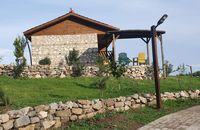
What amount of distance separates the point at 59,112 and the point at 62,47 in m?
17.3

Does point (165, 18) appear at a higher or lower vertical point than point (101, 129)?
higher

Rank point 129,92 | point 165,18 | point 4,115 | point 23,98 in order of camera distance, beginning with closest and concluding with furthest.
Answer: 1. point 4,115
2. point 23,98
3. point 165,18
4. point 129,92

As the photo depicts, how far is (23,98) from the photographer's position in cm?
1348

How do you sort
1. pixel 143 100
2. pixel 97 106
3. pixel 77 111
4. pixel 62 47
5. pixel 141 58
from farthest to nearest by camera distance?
pixel 62 47 < pixel 141 58 < pixel 143 100 < pixel 97 106 < pixel 77 111

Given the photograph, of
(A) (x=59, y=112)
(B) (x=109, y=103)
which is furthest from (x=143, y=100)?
(A) (x=59, y=112)

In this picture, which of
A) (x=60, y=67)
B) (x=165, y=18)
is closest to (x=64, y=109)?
(x=165, y=18)

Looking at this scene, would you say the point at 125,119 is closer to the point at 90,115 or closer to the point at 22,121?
the point at 90,115

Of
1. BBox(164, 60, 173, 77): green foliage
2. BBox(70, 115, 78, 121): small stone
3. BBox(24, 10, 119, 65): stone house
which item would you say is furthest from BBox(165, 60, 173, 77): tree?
BBox(70, 115, 78, 121): small stone

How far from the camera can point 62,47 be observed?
28578 mm

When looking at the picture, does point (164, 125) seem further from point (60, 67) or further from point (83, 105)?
point (60, 67)

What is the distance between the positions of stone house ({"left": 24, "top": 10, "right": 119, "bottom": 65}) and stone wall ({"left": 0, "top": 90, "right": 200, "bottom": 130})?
14.2 meters

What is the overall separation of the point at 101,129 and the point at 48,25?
1867 cm

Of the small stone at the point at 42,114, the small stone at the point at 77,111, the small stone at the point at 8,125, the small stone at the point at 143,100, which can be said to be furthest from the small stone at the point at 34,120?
the small stone at the point at 143,100

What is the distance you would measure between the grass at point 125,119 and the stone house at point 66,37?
14167 millimetres
